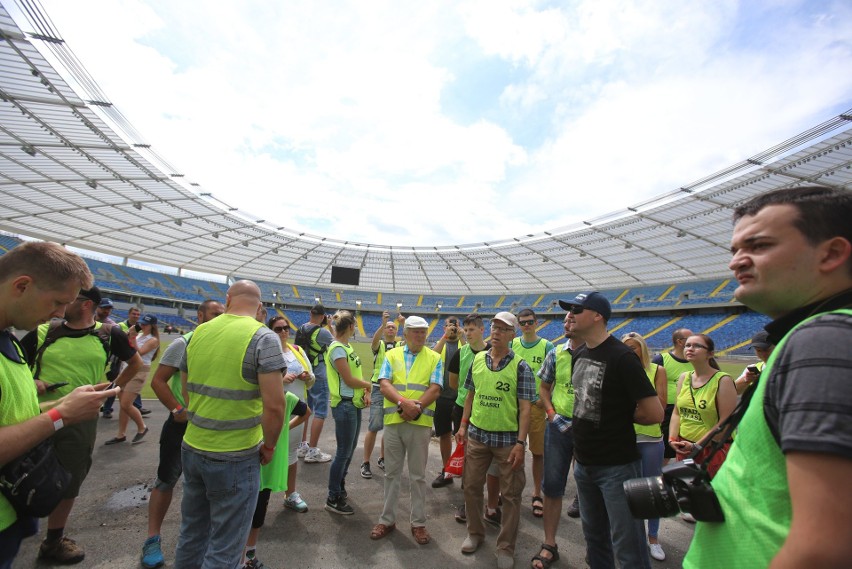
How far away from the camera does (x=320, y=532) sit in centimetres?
346

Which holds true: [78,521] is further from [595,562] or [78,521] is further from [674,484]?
[674,484]

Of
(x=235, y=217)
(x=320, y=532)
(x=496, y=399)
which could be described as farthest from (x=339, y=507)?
(x=235, y=217)

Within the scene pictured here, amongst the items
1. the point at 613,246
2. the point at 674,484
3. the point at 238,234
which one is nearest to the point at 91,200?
the point at 238,234

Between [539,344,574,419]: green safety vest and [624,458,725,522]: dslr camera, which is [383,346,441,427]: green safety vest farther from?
[624,458,725,522]: dslr camera

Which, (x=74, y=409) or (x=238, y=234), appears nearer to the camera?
(x=74, y=409)

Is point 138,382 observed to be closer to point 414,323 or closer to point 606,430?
point 414,323

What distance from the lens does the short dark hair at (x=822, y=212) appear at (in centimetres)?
101

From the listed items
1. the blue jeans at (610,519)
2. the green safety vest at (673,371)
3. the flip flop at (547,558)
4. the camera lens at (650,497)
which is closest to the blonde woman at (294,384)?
the flip flop at (547,558)

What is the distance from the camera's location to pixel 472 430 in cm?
357

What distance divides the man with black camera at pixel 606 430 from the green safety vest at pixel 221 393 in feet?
7.59

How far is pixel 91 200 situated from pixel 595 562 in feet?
98.8

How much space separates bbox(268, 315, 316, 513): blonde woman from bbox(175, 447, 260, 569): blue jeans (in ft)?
3.81

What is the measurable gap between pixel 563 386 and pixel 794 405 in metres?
3.01

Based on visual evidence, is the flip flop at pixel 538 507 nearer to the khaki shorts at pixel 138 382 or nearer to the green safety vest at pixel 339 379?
the green safety vest at pixel 339 379
